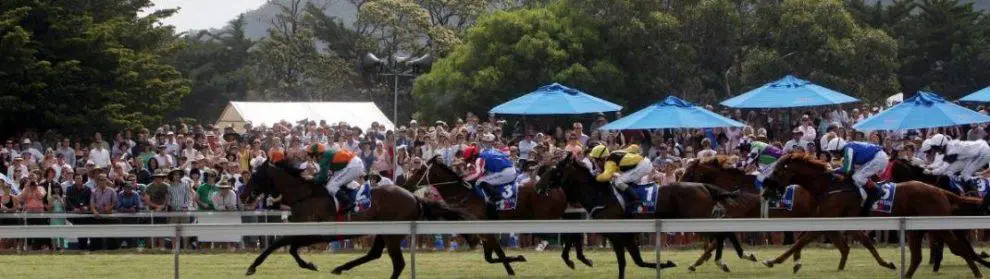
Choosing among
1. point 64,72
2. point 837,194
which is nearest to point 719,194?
point 837,194

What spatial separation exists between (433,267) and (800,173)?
411 centimetres

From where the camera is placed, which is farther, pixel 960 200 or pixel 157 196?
pixel 157 196

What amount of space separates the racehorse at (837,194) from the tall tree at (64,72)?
649 inches

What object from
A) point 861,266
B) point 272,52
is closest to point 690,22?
point 861,266

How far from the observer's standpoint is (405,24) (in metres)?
64.3

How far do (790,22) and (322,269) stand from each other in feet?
92.9

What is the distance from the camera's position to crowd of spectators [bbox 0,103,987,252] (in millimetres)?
22828

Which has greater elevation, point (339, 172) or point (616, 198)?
point (339, 172)

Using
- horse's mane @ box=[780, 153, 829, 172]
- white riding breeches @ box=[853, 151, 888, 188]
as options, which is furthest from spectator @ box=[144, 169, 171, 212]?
white riding breeches @ box=[853, 151, 888, 188]

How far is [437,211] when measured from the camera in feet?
57.8

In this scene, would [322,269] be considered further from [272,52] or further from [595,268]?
[272,52]

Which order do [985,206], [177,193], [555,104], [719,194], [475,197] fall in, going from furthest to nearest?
[555,104]
[177,193]
[475,197]
[719,194]
[985,206]

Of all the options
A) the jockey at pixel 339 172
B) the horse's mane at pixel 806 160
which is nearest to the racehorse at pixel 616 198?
the horse's mane at pixel 806 160

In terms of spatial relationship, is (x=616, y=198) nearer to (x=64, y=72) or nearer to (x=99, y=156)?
(x=99, y=156)
